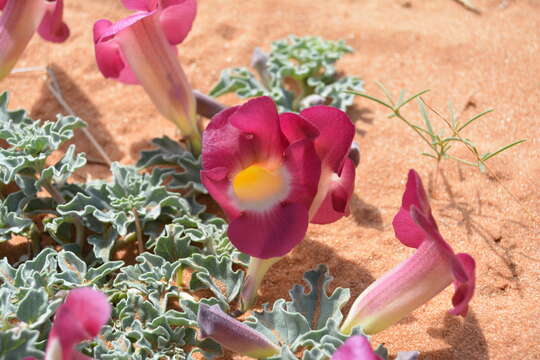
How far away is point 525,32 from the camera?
9.61 feet

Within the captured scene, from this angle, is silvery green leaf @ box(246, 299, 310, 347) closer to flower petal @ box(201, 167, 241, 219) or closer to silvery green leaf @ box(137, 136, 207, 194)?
flower petal @ box(201, 167, 241, 219)

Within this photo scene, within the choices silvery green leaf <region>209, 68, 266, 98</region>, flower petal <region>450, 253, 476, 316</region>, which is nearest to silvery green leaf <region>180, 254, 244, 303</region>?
flower petal <region>450, 253, 476, 316</region>

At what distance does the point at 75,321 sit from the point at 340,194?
744 millimetres

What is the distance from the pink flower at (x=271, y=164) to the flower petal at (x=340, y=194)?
31mm

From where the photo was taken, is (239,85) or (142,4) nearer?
(142,4)

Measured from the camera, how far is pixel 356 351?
1.38 metres

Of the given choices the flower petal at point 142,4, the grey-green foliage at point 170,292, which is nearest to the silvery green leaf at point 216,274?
the grey-green foliage at point 170,292

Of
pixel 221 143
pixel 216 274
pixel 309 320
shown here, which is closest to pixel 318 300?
pixel 309 320

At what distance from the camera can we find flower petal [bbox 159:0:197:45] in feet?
6.90

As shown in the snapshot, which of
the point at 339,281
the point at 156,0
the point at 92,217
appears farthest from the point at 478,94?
the point at 92,217

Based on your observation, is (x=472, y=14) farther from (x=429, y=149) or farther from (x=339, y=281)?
(x=339, y=281)

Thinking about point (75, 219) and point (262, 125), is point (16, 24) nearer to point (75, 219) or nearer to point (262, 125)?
point (75, 219)

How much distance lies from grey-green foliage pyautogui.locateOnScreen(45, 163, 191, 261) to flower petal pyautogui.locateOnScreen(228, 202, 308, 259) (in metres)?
0.42

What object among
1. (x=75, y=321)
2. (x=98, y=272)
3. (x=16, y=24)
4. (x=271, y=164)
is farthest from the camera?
(x=16, y=24)
